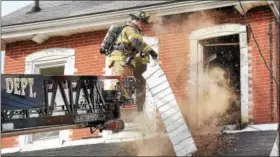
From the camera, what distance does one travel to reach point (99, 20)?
991 cm

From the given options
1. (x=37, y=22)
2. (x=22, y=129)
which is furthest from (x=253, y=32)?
(x=22, y=129)

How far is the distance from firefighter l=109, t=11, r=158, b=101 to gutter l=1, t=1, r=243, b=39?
2200 millimetres

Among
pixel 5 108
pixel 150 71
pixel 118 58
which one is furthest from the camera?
pixel 150 71

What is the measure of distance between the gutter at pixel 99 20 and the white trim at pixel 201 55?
54cm

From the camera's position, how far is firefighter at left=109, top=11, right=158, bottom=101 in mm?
6379

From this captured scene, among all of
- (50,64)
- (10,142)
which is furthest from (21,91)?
(10,142)

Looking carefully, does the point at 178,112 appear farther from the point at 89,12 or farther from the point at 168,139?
the point at 89,12

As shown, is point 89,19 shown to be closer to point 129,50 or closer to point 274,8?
point 129,50

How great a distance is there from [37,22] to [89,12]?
117 cm

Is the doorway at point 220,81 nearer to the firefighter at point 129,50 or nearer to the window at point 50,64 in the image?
the firefighter at point 129,50

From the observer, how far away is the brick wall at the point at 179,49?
28.6 ft

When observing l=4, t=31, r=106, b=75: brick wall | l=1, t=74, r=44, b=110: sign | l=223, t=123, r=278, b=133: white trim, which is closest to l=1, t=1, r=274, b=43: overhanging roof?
l=4, t=31, r=106, b=75: brick wall

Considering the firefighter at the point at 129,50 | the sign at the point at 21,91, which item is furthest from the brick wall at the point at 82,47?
the sign at the point at 21,91

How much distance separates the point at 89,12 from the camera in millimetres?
10023
